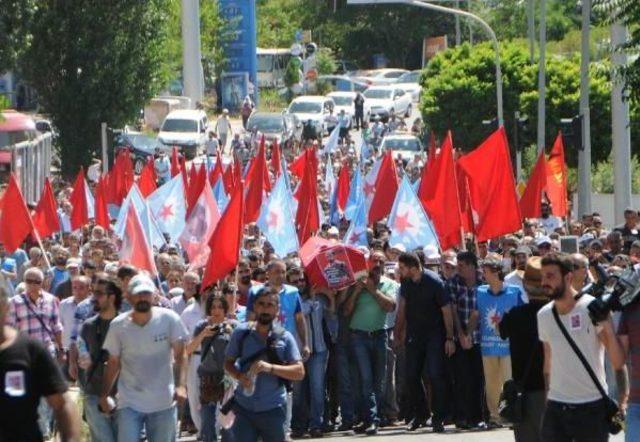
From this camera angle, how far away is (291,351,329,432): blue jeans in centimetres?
1599

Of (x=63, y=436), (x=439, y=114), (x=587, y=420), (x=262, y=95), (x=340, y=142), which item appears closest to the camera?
(x=63, y=436)

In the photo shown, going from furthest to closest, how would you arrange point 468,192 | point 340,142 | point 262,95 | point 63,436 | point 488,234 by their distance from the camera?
1. point 262,95
2. point 340,142
3. point 468,192
4. point 488,234
5. point 63,436

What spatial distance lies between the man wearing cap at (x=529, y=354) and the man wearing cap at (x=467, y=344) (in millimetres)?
4433

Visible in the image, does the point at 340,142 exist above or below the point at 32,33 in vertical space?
below

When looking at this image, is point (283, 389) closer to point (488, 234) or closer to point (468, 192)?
point (488, 234)

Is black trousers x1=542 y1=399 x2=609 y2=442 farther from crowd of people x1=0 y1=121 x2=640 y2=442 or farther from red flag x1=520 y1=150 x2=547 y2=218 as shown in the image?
red flag x1=520 y1=150 x2=547 y2=218

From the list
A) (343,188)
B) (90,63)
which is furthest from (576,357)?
(90,63)

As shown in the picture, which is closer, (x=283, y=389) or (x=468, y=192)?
(x=283, y=389)

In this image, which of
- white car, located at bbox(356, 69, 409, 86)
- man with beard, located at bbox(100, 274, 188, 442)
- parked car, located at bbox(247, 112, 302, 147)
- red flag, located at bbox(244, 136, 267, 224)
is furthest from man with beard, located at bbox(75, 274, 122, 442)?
white car, located at bbox(356, 69, 409, 86)

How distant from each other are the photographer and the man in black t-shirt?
4.85 m

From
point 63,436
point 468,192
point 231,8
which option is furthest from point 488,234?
point 231,8

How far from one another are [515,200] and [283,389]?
860cm

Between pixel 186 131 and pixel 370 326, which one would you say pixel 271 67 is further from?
pixel 370 326

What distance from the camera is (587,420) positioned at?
10.2 m
